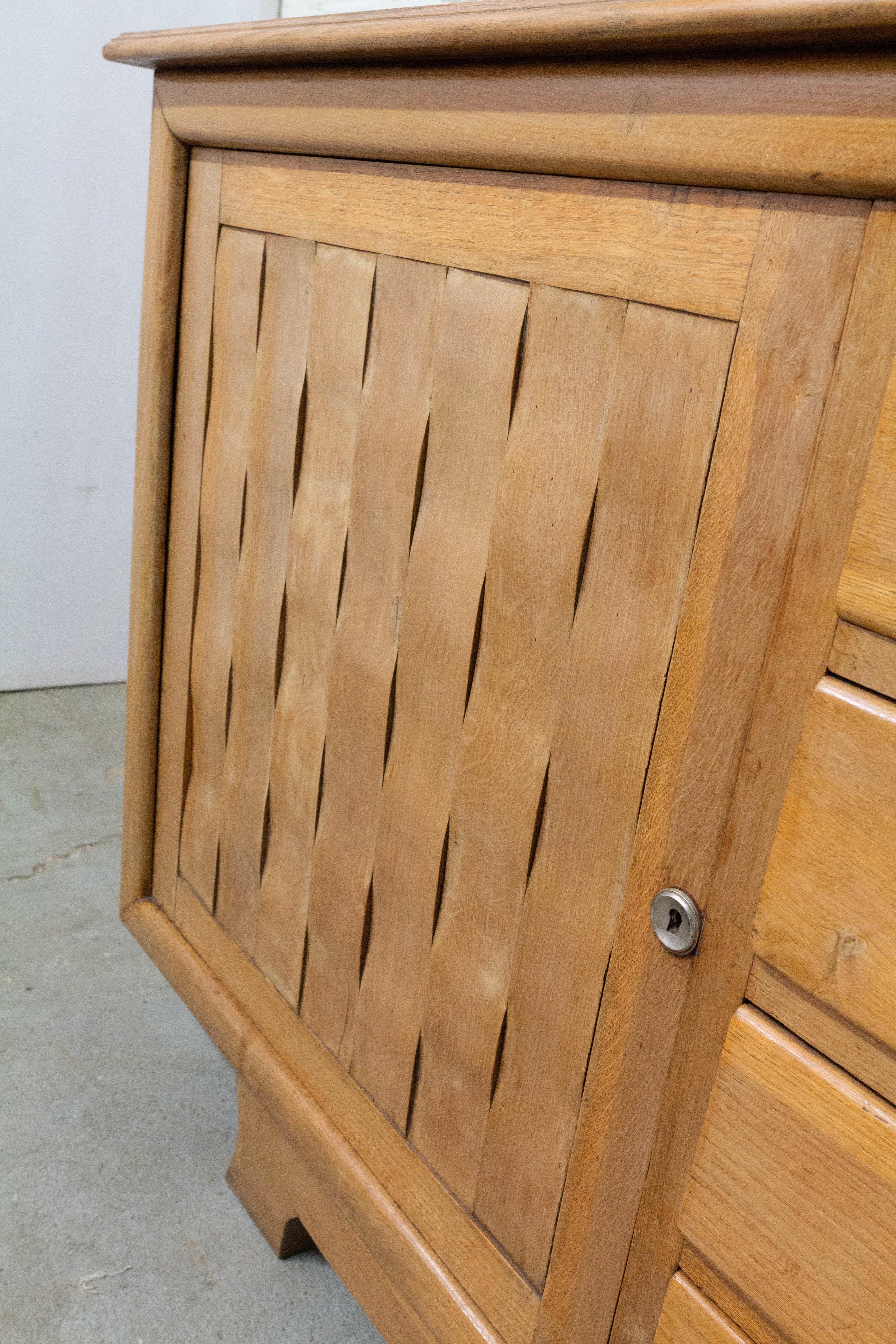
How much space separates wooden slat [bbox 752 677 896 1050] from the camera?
55cm

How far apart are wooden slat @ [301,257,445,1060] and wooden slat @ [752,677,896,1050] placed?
17.1 inches

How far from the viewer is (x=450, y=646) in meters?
0.88

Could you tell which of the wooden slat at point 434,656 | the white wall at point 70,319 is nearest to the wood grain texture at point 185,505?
the wooden slat at point 434,656

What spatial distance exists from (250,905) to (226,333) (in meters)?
0.64

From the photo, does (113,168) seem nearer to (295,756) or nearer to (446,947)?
(295,756)

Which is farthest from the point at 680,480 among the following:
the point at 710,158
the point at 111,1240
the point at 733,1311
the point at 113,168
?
the point at 113,168

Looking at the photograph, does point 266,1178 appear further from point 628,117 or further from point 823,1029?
point 628,117

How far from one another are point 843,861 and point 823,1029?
Answer: 102 millimetres

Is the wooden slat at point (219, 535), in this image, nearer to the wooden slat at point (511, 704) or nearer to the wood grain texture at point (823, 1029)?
the wooden slat at point (511, 704)

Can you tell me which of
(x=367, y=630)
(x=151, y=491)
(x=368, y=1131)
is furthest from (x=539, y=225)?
(x=368, y=1131)

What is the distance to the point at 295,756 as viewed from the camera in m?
1.11

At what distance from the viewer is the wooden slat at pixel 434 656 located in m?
0.81

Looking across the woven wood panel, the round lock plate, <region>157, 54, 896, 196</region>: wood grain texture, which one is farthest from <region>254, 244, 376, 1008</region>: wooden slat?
the round lock plate

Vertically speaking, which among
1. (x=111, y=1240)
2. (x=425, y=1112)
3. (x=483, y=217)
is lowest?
(x=111, y=1240)
